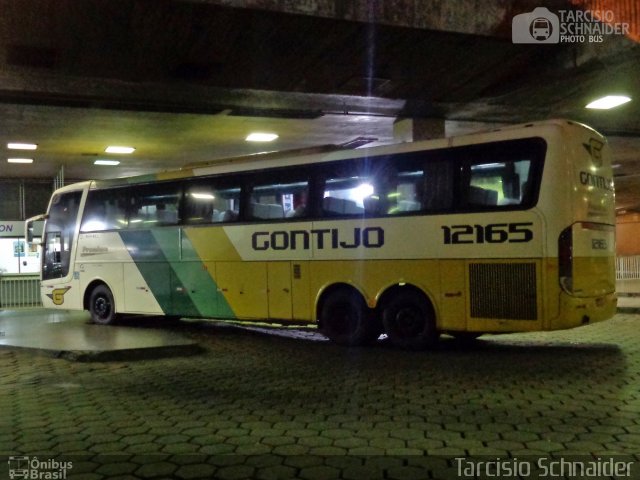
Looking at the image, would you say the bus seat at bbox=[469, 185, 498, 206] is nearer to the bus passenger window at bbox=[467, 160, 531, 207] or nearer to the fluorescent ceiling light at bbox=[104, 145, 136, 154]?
the bus passenger window at bbox=[467, 160, 531, 207]

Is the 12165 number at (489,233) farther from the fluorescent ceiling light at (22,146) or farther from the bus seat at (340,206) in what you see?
the fluorescent ceiling light at (22,146)

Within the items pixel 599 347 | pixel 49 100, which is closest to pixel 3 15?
pixel 49 100

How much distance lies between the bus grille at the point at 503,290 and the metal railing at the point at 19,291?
17260 millimetres

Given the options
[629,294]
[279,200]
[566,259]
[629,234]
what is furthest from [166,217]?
[629,234]

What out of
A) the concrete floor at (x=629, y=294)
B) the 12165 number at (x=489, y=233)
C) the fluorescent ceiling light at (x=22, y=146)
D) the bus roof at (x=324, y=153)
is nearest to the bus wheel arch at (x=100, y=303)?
the bus roof at (x=324, y=153)

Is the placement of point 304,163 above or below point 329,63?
below

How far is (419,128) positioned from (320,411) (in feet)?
30.8

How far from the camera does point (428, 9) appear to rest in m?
8.95

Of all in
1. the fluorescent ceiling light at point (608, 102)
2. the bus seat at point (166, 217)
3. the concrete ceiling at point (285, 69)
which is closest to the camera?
the concrete ceiling at point (285, 69)

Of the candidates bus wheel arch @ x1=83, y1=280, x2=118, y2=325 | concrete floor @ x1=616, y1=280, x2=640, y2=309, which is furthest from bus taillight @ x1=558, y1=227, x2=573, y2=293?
bus wheel arch @ x1=83, y1=280, x2=118, y2=325

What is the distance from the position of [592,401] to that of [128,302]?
10495mm

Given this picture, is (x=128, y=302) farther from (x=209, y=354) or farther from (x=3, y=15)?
(x=3, y=15)

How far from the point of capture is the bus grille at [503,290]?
8.79 metres

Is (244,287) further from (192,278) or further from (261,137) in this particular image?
(261,137)
